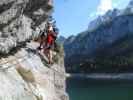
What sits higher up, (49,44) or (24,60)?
(49,44)

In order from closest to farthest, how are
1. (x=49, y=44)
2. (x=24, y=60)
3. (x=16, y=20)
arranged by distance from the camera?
(x=16, y=20) → (x=24, y=60) → (x=49, y=44)

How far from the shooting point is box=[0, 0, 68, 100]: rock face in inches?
657

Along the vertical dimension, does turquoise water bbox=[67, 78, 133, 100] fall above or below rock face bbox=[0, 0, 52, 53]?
below

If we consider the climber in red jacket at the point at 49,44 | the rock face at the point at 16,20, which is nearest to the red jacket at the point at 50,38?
the climber in red jacket at the point at 49,44

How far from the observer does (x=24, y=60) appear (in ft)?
67.5

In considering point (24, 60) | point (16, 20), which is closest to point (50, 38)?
point (24, 60)

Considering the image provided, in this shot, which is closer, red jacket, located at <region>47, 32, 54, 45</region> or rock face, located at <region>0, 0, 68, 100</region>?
rock face, located at <region>0, 0, 68, 100</region>

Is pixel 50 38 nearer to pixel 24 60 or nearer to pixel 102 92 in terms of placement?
pixel 24 60

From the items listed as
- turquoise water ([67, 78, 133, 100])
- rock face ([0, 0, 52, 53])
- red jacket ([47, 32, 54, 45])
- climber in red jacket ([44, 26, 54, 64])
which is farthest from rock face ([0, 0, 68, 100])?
turquoise water ([67, 78, 133, 100])

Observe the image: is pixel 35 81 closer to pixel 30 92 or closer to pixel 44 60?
pixel 30 92

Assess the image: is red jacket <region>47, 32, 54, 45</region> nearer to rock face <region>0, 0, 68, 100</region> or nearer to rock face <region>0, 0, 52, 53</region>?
rock face <region>0, 0, 68, 100</region>

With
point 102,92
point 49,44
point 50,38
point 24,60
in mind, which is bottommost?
point 102,92

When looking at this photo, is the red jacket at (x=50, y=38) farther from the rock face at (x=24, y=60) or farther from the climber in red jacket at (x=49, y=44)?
the rock face at (x=24, y=60)

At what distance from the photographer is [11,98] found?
50.0ft
